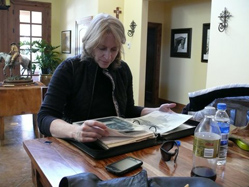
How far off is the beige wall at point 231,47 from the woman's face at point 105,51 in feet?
7.83

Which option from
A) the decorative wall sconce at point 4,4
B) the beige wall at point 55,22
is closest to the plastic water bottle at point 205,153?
the decorative wall sconce at point 4,4

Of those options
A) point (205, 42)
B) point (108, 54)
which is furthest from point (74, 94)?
point (205, 42)

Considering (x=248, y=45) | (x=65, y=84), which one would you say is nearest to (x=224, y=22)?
(x=248, y=45)

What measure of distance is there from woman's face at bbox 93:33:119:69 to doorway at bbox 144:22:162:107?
4.88 m

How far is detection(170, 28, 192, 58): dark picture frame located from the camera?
17.7 ft

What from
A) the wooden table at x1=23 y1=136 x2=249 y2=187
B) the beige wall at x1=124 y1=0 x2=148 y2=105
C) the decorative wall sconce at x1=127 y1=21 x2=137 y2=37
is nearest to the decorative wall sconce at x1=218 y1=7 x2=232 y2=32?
the beige wall at x1=124 y1=0 x2=148 y2=105

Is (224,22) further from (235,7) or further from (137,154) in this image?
(137,154)

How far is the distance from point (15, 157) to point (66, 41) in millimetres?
4414

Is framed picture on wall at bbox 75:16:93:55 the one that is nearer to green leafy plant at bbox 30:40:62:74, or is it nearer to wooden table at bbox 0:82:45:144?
green leafy plant at bbox 30:40:62:74

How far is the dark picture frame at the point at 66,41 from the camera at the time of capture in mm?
6668

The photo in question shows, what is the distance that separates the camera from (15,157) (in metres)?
2.96

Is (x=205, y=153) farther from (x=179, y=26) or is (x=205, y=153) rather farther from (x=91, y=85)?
(x=179, y=26)

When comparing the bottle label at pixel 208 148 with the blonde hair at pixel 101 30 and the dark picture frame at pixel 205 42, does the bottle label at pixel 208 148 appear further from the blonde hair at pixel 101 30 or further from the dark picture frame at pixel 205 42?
the dark picture frame at pixel 205 42

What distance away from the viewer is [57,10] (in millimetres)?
7223
